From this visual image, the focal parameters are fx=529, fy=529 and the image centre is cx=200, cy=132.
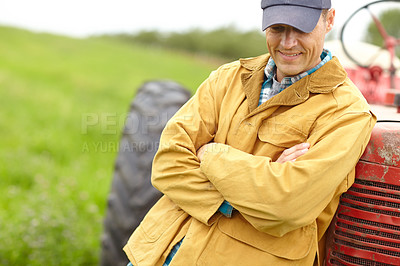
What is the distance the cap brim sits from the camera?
1763 mm

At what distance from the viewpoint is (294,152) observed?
174 cm

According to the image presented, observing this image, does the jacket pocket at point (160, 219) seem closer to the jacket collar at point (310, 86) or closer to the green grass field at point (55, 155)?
the jacket collar at point (310, 86)

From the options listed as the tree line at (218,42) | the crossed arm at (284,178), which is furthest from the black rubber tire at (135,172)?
the tree line at (218,42)

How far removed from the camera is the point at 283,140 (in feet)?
5.96

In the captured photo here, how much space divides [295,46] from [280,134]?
31cm

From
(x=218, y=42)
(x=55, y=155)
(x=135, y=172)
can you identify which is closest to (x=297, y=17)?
(x=135, y=172)

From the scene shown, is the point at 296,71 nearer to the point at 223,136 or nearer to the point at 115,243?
the point at 223,136

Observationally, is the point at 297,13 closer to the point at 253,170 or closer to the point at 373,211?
the point at 253,170

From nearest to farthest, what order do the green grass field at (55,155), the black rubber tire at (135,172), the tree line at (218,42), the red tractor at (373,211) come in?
the red tractor at (373,211) → the black rubber tire at (135,172) → the green grass field at (55,155) → the tree line at (218,42)

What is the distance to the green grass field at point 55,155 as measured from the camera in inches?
131

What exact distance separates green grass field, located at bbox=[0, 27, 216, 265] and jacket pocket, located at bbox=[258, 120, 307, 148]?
6.17 ft

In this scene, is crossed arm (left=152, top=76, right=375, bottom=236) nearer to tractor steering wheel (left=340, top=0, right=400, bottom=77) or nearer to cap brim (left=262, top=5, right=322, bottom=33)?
cap brim (left=262, top=5, right=322, bottom=33)

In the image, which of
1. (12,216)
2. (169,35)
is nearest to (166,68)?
(12,216)

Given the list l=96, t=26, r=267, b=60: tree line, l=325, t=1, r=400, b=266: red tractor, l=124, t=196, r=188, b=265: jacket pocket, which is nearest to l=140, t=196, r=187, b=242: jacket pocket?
l=124, t=196, r=188, b=265: jacket pocket
